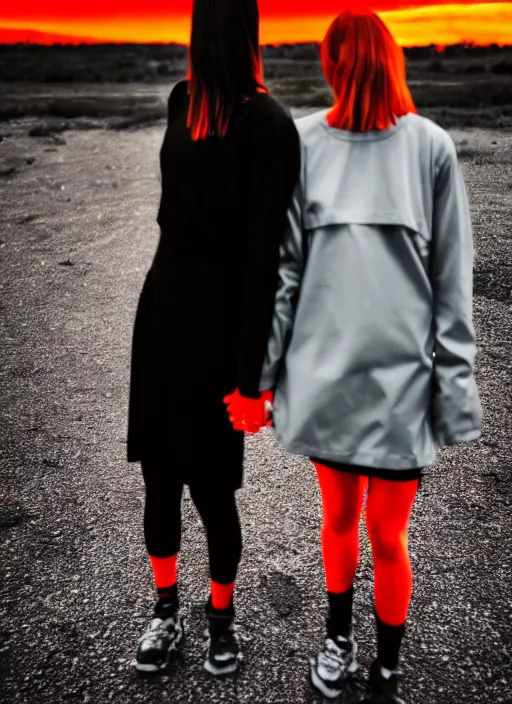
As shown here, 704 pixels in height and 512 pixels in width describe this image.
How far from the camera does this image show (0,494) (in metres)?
2.97

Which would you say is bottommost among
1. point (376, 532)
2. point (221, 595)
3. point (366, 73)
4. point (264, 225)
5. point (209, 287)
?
point (221, 595)

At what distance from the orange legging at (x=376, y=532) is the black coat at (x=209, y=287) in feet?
1.01

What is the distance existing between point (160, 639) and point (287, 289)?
126 cm

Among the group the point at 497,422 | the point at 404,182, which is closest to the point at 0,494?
the point at 404,182

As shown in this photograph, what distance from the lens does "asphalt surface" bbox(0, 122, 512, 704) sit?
2051 millimetres

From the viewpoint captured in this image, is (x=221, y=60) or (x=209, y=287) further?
(x=209, y=287)

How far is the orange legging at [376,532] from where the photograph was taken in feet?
5.54

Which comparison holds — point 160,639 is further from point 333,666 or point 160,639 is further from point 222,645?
point 333,666

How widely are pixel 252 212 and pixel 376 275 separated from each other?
334 mm

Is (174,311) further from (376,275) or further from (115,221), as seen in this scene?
(115,221)

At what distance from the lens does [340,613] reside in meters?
2.00

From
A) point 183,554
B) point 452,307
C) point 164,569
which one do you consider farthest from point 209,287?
point 183,554

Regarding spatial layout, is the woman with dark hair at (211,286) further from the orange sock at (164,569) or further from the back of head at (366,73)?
the back of head at (366,73)

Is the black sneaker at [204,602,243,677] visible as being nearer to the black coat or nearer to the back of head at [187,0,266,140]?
the black coat
